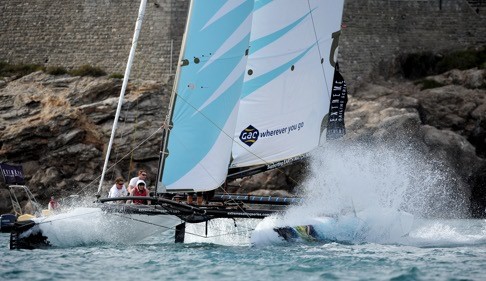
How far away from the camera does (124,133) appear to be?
36125 millimetres

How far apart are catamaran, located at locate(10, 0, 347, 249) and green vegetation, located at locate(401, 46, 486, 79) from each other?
1701cm

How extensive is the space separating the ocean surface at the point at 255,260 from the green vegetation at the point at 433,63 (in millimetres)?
18097

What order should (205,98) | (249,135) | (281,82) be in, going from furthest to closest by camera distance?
(281,82) < (249,135) < (205,98)

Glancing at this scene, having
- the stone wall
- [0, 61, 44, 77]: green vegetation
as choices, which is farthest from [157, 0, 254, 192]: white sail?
[0, 61, 44, 77]: green vegetation

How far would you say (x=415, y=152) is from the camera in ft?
120

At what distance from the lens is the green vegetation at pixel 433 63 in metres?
41.2

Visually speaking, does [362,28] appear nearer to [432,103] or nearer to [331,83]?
[432,103]

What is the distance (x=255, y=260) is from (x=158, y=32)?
19.1 m

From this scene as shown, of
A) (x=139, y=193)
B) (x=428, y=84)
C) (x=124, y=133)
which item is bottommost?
(x=139, y=193)

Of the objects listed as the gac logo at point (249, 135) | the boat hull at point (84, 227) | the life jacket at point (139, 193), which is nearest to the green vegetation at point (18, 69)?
the life jacket at point (139, 193)

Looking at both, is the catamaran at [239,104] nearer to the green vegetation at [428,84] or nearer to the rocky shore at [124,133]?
the rocky shore at [124,133]

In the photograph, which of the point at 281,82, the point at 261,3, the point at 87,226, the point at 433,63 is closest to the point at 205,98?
the point at 281,82

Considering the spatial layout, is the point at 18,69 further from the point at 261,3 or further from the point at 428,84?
the point at 261,3

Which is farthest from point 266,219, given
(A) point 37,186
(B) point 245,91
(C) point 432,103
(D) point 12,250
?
(C) point 432,103
